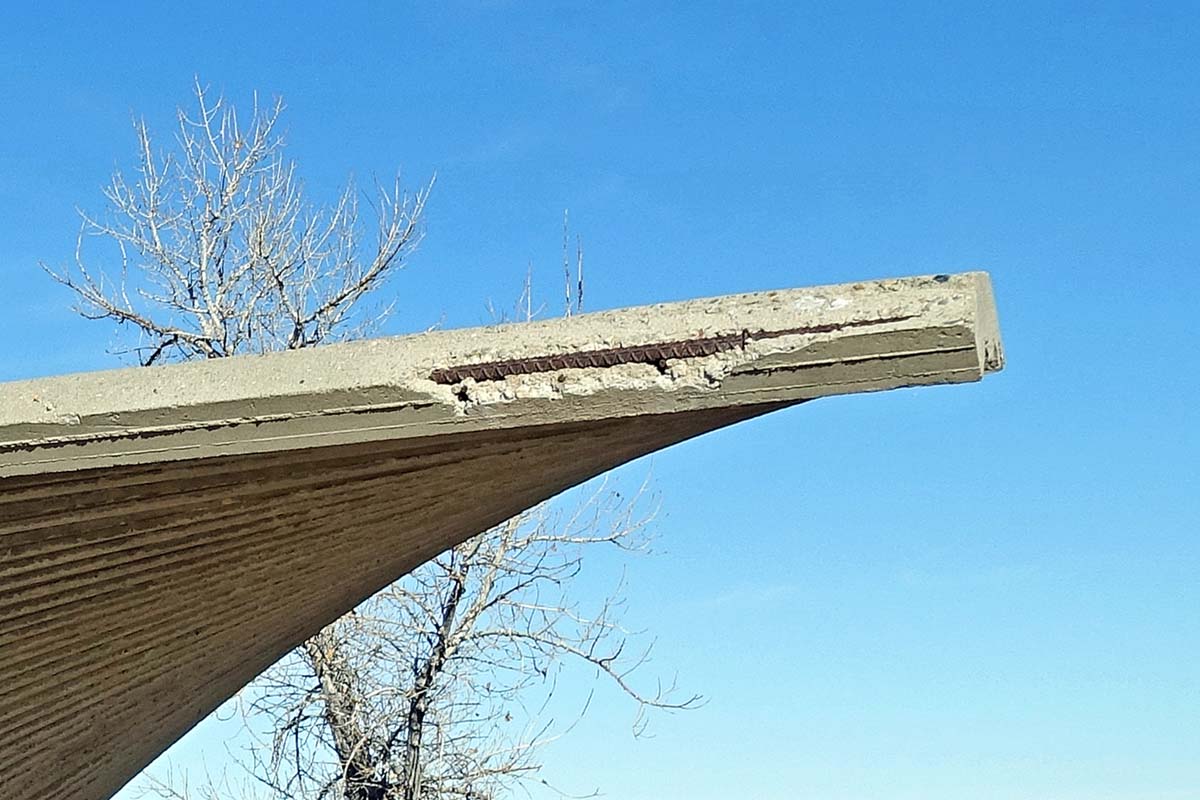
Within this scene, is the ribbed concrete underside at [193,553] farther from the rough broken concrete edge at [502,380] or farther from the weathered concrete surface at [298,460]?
the rough broken concrete edge at [502,380]

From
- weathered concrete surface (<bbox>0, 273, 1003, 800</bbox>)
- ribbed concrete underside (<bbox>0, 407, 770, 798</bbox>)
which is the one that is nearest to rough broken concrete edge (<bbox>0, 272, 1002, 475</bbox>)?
weathered concrete surface (<bbox>0, 273, 1003, 800</bbox>)

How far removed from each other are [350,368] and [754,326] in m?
0.79

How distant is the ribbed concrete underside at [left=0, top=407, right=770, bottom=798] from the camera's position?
3.78 meters

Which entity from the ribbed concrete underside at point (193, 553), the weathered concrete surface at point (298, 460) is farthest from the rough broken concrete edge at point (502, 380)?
the ribbed concrete underside at point (193, 553)

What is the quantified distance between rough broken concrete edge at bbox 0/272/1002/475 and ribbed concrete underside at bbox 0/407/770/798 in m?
0.35

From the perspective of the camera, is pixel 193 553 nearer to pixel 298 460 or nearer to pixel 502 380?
pixel 298 460

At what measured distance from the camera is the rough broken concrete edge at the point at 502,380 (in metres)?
2.30

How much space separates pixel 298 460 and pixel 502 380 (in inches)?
45.8

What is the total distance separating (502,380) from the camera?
2.63m

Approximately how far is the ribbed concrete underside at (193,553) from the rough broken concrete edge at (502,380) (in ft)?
1.14

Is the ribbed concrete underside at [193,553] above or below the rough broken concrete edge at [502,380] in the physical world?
above

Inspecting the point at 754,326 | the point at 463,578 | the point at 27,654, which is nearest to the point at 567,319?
the point at 754,326

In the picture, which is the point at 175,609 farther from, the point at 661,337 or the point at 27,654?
the point at 661,337

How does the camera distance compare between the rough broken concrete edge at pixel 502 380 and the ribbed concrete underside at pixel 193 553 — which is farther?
the ribbed concrete underside at pixel 193 553
